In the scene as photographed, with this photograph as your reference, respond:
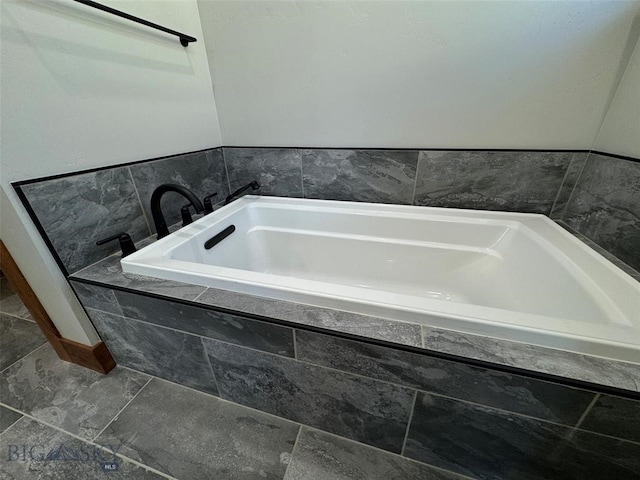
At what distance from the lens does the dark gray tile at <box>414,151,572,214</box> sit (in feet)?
3.61

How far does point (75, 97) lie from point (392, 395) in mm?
1368

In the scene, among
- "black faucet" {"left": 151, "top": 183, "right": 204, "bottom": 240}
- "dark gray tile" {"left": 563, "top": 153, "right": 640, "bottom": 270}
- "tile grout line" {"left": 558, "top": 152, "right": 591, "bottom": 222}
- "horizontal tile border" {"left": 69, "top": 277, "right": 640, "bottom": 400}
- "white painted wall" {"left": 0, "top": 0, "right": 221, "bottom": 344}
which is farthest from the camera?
"tile grout line" {"left": 558, "top": 152, "right": 591, "bottom": 222}

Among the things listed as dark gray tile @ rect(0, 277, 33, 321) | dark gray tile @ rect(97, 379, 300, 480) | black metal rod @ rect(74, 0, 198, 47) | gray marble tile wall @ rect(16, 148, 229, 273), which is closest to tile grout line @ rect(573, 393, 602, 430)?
dark gray tile @ rect(97, 379, 300, 480)

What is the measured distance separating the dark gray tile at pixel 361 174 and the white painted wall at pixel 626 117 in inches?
27.5

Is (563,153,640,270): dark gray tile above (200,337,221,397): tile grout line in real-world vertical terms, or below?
above

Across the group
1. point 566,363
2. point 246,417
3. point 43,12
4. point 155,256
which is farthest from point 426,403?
point 43,12

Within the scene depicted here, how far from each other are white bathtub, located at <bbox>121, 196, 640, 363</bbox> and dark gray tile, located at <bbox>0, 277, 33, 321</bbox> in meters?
1.25

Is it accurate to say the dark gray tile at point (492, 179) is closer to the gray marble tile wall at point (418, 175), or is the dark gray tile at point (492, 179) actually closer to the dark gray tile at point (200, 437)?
the gray marble tile wall at point (418, 175)

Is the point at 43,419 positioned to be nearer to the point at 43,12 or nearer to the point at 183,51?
the point at 43,12

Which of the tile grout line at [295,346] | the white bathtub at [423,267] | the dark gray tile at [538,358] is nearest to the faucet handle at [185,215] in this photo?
the white bathtub at [423,267]

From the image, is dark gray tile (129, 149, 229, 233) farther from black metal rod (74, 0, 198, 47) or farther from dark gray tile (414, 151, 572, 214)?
dark gray tile (414, 151, 572, 214)

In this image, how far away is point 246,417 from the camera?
0.90 metres

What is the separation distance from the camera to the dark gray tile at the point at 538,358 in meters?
0.49

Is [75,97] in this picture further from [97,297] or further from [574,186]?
[574,186]
